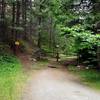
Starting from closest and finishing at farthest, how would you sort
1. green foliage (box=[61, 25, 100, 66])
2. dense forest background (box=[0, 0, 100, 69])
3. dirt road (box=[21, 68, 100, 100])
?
dirt road (box=[21, 68, 100, 100]) < green foliage (box=[61, 25, 100, 66]) < dense forest background (box=[0, 0, 100, 69])

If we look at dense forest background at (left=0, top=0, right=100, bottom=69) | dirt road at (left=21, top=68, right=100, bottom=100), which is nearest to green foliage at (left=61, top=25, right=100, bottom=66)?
dense forest background at (left=0, top=0, right=100, bottom=69)

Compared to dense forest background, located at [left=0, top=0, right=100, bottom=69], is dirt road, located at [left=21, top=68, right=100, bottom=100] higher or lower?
lower

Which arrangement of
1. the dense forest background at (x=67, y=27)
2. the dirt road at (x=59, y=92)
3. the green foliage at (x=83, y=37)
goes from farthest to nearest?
the dense forest background at (x=67, y=27)
the green foliage at (x=83, y=37)
the dirt road at (x=59, y=92)

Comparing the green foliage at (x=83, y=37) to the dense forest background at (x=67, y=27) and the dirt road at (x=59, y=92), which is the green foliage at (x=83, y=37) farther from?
the dirt road at (x=59, y=92)

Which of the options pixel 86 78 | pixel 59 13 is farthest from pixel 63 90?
pixel 59 13

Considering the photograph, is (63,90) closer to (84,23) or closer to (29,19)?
(84,23)

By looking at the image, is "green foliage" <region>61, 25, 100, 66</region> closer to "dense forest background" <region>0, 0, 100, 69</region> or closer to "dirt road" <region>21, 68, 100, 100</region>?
"dense forest background" <region>0, 0, 100, 69</region>

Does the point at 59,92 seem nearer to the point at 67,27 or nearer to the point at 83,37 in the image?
the point at 83,37

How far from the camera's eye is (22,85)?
560 inches

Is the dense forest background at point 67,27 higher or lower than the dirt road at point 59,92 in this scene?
higher

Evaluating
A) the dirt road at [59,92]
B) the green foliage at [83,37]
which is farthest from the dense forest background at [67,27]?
the dirt road at [59,92]

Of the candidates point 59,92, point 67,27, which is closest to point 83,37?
point 67,27

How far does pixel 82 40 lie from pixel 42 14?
17765 millimetres

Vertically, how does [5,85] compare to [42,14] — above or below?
below
